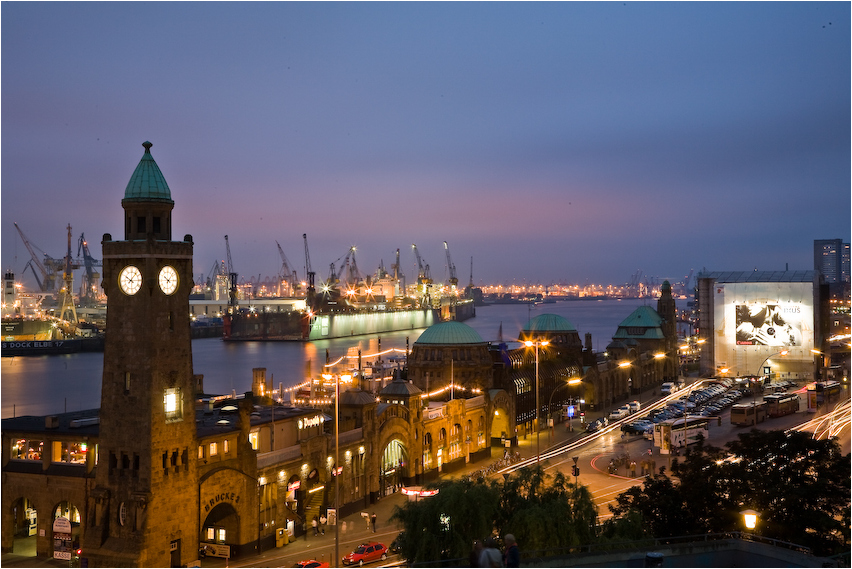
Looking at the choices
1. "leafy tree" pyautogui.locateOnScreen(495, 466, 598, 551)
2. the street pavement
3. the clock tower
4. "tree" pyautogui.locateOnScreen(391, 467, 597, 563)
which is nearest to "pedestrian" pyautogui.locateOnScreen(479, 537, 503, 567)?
"leafy tree" pyautogui.locateOnScreen(495, 466, 598, 551)

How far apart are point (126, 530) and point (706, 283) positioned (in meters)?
101

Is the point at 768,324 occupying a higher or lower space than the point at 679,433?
higher

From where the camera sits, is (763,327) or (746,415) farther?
(763,327)

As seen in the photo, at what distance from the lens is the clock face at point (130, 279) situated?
127 feet

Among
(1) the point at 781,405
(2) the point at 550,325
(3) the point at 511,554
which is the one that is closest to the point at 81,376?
(2) the point at 550,325

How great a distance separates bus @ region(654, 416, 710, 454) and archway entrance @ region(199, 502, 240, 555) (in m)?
32.4

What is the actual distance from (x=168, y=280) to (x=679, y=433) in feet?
139

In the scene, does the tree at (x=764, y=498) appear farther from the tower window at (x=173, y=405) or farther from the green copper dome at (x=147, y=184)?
the green copper dome at (x=147, y=184)

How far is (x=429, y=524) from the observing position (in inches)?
1368

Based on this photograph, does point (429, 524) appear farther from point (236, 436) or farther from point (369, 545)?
point (236, 436)

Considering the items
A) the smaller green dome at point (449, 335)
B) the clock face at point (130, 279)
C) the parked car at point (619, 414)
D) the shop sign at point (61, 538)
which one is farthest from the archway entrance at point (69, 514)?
the parked car at point (619, 414)

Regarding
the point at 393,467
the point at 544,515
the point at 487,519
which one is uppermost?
the point at 544,515

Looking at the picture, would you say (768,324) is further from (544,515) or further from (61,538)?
(61,538)

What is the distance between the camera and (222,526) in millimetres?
42219
